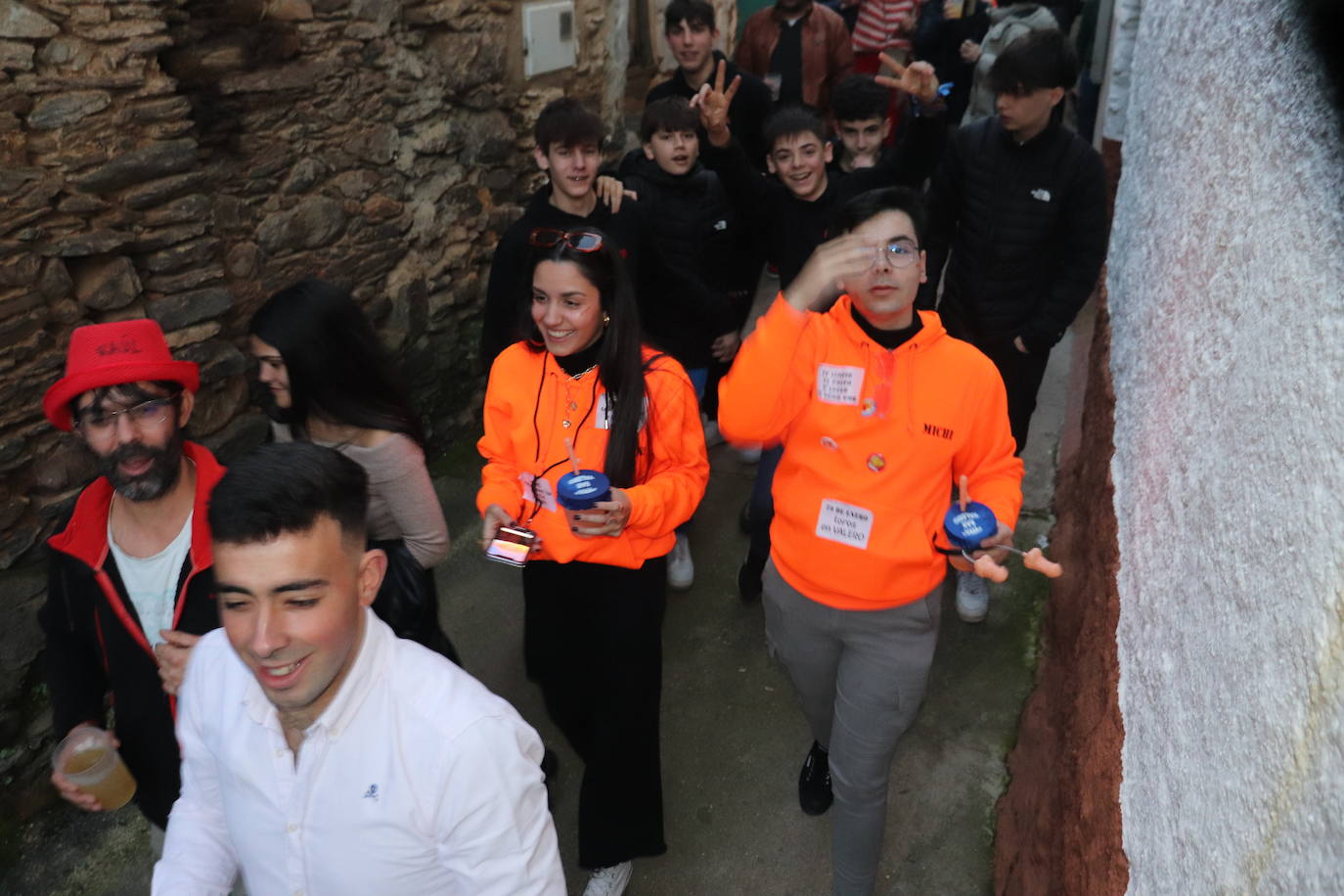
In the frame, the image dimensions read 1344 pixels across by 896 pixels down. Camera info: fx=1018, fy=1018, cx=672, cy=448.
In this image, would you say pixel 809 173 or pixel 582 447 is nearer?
pixel 582 447

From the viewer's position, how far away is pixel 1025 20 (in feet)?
19.2

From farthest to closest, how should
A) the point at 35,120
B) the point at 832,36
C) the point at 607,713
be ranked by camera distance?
1. the point at 832,36
2. the point at 35,120
3. the point at 607,713

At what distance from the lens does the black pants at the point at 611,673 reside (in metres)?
2.71

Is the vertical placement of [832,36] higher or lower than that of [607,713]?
higher

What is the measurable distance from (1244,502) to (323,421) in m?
2.06

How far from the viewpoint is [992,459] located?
99.3 inches

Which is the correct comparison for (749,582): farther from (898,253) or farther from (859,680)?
(898,253)

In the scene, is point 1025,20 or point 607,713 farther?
point 1025,20

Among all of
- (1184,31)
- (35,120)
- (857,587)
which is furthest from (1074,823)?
(35,120)

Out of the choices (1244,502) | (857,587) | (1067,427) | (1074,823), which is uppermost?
(1244,502)

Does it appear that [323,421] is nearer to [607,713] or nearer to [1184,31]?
[607,713]

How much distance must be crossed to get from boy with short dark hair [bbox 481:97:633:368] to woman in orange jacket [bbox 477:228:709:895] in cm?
84

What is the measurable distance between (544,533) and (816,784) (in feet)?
4.14

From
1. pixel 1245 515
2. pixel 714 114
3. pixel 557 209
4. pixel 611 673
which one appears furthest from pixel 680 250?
pixel 1245 515
